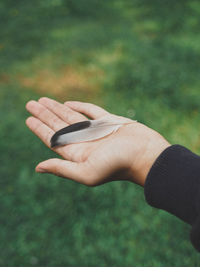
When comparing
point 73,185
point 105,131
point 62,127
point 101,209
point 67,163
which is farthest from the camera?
point 73,185

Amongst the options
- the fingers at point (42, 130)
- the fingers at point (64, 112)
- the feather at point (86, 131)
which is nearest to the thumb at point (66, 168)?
the feather at point (86, 131)

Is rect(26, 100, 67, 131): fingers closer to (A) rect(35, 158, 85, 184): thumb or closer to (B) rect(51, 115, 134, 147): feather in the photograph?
(B) rect(51, 115, 134, 147): feather

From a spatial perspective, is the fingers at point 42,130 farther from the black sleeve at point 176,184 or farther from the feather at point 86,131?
the black sleeve at point 176,184

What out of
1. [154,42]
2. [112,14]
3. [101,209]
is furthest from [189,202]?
[112,14]

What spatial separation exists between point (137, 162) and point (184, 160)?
35 cm

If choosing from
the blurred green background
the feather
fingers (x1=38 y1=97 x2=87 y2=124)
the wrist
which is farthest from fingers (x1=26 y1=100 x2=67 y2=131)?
the blurred green background

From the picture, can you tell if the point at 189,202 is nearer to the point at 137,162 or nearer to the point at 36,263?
the point at 137,162

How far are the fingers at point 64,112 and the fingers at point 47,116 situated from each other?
51 mm

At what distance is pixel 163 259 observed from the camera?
8.66 feet

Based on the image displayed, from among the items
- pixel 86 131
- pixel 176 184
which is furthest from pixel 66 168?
pixel 176 184

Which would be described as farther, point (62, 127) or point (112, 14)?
point (112, 14)

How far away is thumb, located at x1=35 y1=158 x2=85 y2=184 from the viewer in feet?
6.61

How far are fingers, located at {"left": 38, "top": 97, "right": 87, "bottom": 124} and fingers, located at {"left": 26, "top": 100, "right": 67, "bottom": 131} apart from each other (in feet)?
0.17

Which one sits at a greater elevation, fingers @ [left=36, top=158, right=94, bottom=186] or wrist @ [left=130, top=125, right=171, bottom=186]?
wrist @ [left=130, top=125, right=171, bottom=186]
